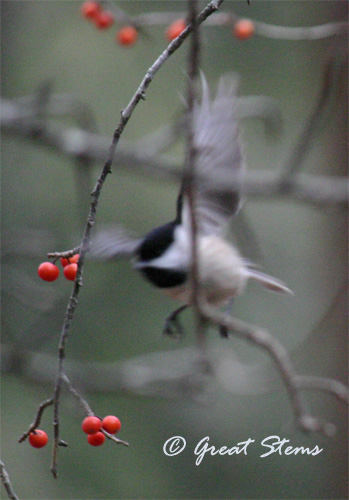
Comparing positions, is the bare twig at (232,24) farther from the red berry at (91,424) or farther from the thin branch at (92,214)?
the red berry at (91,424)

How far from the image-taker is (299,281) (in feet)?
12.6

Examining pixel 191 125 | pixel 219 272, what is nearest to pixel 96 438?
pixel 191 125

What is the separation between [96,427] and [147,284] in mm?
2748

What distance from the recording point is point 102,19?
181 centimetres

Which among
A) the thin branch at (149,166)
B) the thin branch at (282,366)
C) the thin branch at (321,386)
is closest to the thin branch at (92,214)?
the thin branch at (282,366)

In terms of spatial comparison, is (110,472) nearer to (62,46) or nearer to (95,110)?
(95,110)

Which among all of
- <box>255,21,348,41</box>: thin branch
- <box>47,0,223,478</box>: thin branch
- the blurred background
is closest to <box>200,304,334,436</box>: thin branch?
<box>47,0,223,478</box>: thin branch

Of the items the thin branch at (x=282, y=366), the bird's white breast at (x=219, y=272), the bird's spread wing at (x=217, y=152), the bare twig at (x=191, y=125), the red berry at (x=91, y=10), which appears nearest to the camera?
the bare twig at (x=191, y=125)

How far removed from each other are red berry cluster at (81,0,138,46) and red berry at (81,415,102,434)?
136 centimetres

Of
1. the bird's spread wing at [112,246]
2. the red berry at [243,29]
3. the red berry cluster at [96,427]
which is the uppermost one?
the red berry at [243,29]

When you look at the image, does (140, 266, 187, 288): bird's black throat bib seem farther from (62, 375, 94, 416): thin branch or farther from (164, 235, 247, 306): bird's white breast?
(62, 375, 94, 416): thin branch

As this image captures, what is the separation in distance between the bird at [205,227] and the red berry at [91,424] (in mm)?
387

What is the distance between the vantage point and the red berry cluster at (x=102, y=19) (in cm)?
179

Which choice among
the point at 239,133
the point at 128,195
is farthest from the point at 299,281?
the point at 239,133
